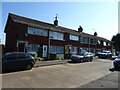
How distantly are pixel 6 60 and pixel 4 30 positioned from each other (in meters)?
15.5

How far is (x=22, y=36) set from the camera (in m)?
19.3

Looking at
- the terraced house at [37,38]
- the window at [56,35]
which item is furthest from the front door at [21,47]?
the window at [56,35]

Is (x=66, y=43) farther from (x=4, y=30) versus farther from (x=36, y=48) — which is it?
(x=4, y=30)

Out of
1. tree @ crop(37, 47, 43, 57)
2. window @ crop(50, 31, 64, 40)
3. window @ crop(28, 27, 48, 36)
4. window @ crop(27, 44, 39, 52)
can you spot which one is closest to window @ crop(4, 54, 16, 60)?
window @ crop(27, 44, 39, 52)

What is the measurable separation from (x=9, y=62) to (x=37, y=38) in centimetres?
1052

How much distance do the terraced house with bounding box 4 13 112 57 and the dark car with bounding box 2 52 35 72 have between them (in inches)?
271

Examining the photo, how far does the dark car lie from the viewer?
1090 cm

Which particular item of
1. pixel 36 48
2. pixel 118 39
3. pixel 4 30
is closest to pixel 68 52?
pixel 36 48

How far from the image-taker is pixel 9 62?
11.0 metres

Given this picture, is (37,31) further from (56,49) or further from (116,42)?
(116,42)

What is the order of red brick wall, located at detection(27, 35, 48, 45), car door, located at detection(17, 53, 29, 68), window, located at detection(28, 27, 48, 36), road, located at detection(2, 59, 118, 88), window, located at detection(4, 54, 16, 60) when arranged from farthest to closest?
1. window, located at detection(28, 27, 48, 36)
2. red brick wall, located at detection(27, 35, 48, 45)
3. car door, located at detection(17, 53, 29, 68)
4. window, located at detection(4, 54, 16, 60)
5. road, located at detection(2, 59, 118, 88)

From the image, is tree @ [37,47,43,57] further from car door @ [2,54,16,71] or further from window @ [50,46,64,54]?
car door @ [2,54,16,71]

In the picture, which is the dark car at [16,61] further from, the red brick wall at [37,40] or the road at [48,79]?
the red brick wall at [37,40]

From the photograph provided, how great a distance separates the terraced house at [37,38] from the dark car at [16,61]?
6.88m
